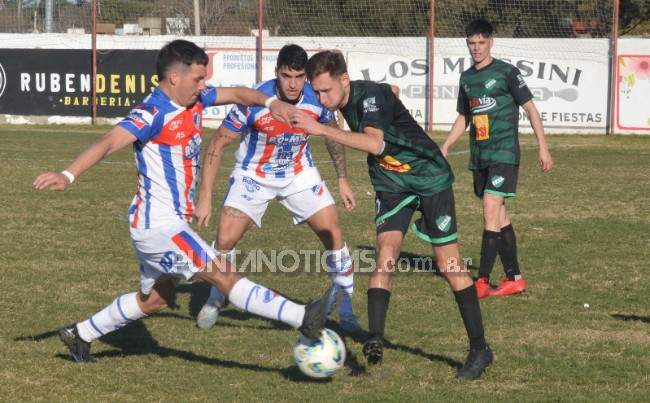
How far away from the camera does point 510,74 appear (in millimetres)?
8383

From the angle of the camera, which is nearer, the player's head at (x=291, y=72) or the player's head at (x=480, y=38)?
the player's head at (x=291, y=72)

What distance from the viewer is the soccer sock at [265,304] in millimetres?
5340

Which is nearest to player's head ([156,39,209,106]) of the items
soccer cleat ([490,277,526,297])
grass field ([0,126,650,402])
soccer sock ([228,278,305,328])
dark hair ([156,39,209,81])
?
dark hair ([156,39,209,81])

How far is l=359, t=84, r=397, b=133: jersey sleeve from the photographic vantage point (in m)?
5.60

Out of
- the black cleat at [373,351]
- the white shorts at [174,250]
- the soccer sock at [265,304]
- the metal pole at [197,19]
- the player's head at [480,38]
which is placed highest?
the metal pole at [197,19]

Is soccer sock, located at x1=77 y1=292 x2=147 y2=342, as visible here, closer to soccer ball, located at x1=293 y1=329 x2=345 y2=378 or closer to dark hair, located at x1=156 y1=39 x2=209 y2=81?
soccer ball, located at x1=293 y1=329 x2=345 y2=378

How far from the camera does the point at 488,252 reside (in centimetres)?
824

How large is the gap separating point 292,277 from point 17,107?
19.6 metres

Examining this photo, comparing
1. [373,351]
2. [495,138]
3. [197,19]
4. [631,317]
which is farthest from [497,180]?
[197,19]

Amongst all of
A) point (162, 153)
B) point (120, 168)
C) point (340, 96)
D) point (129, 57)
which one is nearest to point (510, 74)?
point (340, 96)

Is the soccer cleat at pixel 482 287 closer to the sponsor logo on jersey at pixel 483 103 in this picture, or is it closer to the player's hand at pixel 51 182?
the sponsor logo on jersey at pixel 483 103

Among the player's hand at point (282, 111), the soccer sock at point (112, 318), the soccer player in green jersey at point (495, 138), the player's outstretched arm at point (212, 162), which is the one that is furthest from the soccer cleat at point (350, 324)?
the player's hand at point (282, 111)

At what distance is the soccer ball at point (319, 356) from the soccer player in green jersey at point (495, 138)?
10.1 ft

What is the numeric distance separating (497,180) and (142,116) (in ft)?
12.4
